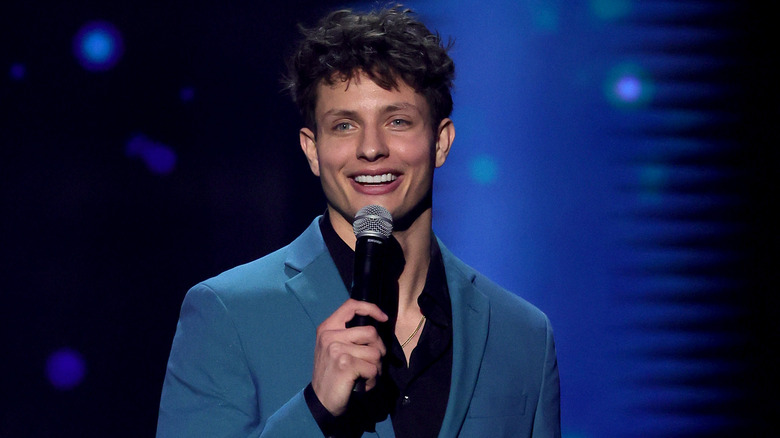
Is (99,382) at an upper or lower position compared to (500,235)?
lower

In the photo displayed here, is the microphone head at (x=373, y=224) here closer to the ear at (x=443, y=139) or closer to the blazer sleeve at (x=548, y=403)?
the ear at (x=443, y=139)

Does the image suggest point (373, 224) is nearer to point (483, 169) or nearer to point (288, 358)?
point (288, 358)

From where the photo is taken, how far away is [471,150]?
283cm

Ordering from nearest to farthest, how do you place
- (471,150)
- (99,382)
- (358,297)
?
1. (358,297)
2. (99,382)
3. (471,150)

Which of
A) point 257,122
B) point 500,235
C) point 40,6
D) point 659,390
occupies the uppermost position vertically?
point 40,6

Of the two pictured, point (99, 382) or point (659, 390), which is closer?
point (99, 382)

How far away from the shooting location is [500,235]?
285 cm

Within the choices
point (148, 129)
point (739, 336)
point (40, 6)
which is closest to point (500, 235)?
point (739, 336)

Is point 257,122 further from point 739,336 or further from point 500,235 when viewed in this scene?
point 739,336

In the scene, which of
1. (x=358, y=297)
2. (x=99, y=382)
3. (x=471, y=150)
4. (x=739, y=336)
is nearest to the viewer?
(x=358, y=297)

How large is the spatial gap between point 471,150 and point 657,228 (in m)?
0.69

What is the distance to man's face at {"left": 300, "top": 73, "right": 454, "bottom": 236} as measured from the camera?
6.40 ft

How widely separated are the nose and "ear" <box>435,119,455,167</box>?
0.82 feet

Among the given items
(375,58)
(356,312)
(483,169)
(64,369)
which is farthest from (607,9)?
(64,369)
